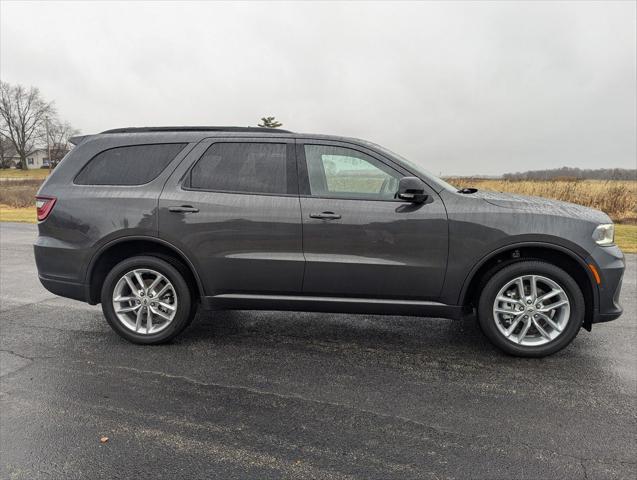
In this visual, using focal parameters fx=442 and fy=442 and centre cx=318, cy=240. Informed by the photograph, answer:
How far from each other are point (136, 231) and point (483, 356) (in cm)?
324

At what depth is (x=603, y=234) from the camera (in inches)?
144

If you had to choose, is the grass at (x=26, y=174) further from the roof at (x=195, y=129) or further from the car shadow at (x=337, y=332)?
the car shadow at (x=337, y=332)

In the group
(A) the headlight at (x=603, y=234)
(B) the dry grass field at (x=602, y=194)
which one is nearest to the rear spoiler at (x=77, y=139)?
(A) the headlight at (x=603, y=234)

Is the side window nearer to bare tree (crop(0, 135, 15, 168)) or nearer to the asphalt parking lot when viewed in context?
the asphalt parking lot

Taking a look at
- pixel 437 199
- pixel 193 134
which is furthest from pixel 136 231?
pixel 437 199

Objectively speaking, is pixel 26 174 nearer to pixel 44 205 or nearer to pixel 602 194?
pixel 602 194

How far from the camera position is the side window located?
3.82m

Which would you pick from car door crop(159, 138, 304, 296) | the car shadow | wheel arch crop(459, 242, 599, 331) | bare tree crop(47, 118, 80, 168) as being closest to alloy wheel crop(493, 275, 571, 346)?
wheel arch crop(459, 242, 599, 331)

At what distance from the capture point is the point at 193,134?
4.10 meters

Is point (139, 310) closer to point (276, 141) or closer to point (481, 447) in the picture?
point (276, 141)

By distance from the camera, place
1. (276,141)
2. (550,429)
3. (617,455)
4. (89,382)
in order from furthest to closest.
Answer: (276,141), (89,382), (550,429), (617,455)

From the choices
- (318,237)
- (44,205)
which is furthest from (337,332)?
(44,205)

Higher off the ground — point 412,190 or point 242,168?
point 242,168

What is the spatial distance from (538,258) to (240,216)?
2.57 metres
